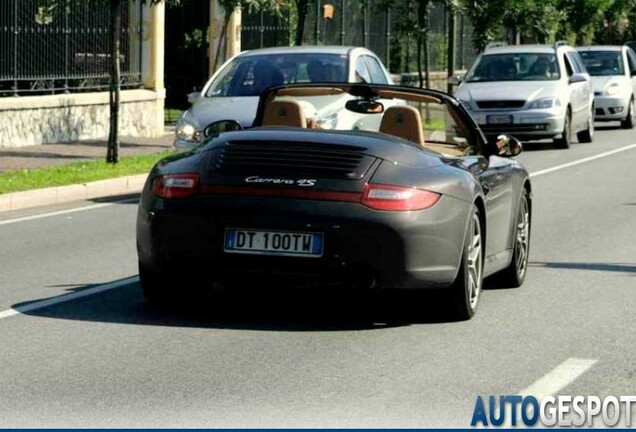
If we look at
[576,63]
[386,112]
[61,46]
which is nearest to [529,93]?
[576,63]

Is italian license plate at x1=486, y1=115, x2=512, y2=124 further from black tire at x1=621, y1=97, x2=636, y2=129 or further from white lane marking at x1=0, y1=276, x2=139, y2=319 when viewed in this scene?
white lane marking at x1=0, y1=276, x2=139, y2=319

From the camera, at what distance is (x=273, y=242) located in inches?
383

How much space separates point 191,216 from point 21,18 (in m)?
16.4

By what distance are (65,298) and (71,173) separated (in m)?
9.42

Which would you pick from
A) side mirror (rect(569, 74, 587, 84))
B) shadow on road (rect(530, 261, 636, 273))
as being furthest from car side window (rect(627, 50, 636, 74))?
shadow on road (rect(530, 261, 636, 273))

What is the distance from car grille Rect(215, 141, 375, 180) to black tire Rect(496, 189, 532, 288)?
2133mm

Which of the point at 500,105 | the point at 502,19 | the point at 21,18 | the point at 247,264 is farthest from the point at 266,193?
the point at 502,19

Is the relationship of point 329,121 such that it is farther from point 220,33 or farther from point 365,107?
point 220,33

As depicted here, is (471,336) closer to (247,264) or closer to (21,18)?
(247,264)

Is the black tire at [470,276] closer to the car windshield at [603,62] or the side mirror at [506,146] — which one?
the side mirror at [506,146]

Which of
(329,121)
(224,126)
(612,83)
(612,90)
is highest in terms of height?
A: (224,126)

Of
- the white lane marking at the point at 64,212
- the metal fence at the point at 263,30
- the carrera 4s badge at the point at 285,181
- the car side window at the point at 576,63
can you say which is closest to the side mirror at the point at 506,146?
the carrera 4s badge at the point at 285,181

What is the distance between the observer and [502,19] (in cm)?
3869

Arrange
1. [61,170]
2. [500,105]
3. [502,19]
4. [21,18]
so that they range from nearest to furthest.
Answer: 1. [61,170]
2. [21,18]
3. [500,105]
4. [502,19]
